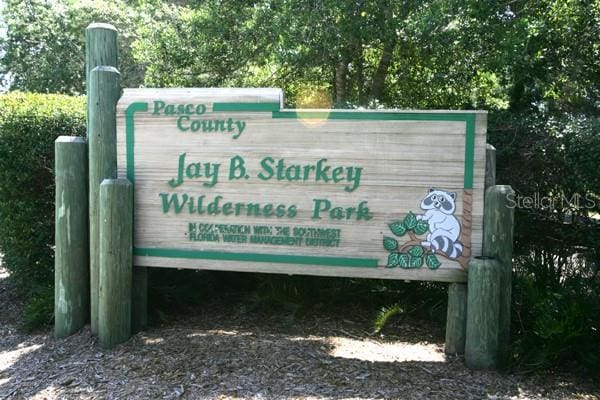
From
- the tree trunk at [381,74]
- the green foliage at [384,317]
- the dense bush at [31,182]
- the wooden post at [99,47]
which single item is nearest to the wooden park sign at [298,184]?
the wooden post at [99,47]

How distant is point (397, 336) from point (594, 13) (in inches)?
168

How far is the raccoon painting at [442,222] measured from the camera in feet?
11.5

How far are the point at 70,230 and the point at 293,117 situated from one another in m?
1.84

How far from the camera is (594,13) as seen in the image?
595 cm

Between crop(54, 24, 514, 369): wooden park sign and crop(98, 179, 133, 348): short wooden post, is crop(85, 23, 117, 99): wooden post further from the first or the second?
crop(98, 179, 133, 348): short wooden post

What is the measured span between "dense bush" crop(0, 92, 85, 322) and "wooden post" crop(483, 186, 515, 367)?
336cm

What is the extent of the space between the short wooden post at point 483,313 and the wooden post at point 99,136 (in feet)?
8.34

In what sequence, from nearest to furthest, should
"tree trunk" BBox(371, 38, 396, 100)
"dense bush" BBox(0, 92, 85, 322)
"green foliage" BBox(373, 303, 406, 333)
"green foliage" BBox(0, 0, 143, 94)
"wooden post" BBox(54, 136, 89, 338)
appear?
Answer: "wooden post" BBox(54, 136, 89, 338), "green foliage" BBox(373, 303, 406, 333), "dense bush" BBox(0, 92, 85, 322), "tree trunk" BBox(371, 38, 396, 100), "green foliage" BBox(0, 0, 143, 94)

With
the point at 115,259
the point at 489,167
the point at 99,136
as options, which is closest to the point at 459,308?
the point at 489,167

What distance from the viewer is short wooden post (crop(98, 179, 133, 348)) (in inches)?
146

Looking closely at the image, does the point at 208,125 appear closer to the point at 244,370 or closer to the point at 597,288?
the point at 244,370

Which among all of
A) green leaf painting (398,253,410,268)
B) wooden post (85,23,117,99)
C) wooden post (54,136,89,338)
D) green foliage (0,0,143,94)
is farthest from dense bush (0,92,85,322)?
green foliage (0,0,143,94)

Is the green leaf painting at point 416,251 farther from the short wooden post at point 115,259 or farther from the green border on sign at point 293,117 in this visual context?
the short wooden post at point 115,259

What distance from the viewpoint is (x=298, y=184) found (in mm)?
3658
